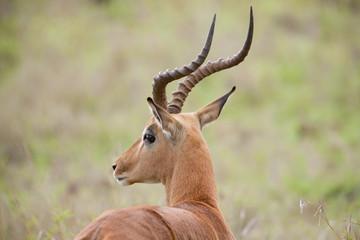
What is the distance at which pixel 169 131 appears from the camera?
432 cm

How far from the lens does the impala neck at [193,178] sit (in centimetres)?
426

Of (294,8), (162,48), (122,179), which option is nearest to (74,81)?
(162,48)

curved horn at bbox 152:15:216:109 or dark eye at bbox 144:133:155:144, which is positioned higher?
curved horn at bbox 152:15:216:109

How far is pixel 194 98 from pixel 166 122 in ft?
31.4

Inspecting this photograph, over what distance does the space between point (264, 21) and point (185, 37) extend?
285 centimetres

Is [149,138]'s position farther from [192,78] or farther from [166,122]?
[192,78]

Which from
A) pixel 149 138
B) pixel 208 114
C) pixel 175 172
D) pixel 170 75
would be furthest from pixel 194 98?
pixel 175 172

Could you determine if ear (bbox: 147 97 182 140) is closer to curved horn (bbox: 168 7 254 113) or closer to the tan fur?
the tan fur

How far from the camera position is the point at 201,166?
4344 mm

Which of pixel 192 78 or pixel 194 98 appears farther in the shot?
pixel 194 98

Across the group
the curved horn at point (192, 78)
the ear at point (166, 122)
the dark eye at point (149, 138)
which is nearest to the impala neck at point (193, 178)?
the ear at point (166, 122)

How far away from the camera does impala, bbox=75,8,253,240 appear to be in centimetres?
326

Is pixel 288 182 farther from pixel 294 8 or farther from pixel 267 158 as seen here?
pixel 294 8

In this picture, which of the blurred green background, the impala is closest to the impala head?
the impala
